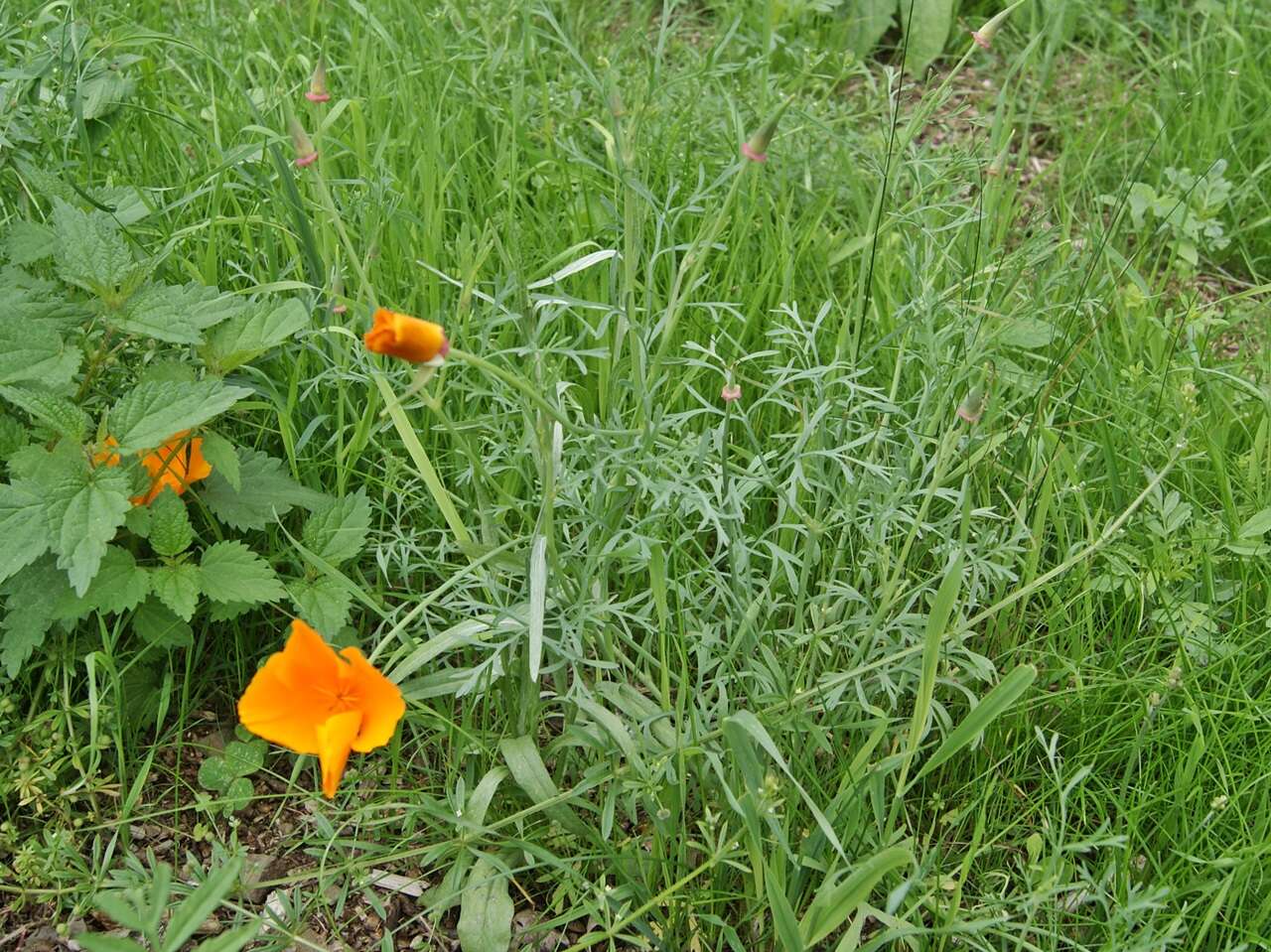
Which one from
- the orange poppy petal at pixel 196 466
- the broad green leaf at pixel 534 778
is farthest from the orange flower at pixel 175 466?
the broad green leaf at pixel 534 778

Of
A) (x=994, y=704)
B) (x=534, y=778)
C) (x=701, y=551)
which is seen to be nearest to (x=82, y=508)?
(x=534, y=778)

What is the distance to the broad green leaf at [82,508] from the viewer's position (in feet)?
5.37

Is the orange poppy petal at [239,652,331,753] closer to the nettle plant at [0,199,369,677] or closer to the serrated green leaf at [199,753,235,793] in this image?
the nettle plant at [0,199,369,677]

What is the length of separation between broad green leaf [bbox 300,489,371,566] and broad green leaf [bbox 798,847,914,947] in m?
0.82

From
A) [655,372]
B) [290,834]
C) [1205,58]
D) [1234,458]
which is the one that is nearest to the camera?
[655,372]

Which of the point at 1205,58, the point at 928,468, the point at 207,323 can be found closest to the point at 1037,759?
the point at 928,468

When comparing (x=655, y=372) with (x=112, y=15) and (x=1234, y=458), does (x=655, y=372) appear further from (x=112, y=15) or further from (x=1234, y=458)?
(x=112, y=15)

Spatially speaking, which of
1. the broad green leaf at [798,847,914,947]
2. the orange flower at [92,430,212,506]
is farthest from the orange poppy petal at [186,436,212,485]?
the broad green leaf at [798,847,914,947]

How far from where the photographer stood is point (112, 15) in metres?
2.64

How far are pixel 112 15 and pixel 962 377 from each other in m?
1.89

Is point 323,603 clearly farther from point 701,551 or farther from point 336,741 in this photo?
point 701,551

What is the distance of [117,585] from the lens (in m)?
1.79

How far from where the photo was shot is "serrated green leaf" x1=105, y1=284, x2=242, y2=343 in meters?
1.84

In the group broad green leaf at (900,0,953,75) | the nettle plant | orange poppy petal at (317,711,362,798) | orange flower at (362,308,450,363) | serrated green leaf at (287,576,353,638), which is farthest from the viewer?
broad green leaf at (900,0,953,75)
